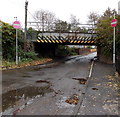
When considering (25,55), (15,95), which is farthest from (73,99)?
(25,55)

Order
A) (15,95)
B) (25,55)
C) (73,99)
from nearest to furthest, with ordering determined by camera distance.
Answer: (73,99), (15,95), (25,55)


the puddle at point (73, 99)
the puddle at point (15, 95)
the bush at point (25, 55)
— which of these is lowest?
the puddle at point (73, 99)

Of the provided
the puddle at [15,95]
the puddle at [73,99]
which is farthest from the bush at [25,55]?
the puddle at [73,99]

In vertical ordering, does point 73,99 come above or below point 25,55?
below

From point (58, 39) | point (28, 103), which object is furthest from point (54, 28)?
point (28, 103)

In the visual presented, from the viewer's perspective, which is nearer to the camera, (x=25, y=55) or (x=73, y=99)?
(x=73, y=99)

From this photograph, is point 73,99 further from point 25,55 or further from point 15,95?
point 25,55

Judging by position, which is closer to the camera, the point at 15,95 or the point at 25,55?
the point at 15,95

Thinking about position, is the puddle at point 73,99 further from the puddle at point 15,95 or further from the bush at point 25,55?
the bush at point 25,55

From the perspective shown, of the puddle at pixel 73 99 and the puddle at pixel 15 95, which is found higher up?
the puddle at pixel 15 95

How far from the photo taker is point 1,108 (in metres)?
3.97

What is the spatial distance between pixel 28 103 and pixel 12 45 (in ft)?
39.2

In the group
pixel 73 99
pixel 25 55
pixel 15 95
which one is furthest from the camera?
pixel 25 55

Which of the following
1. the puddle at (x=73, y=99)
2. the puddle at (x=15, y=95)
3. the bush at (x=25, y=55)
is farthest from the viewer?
the bush at (x=25, y=55)
